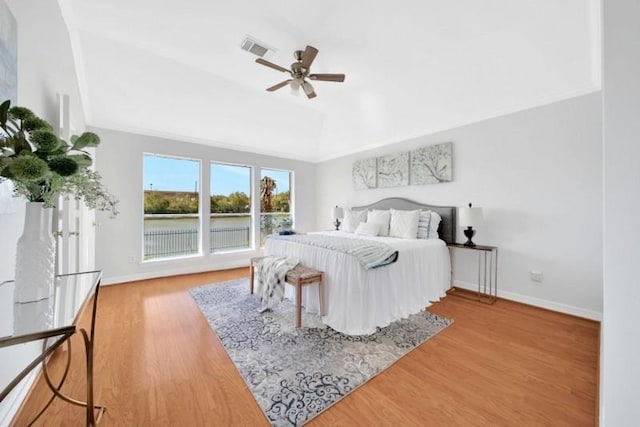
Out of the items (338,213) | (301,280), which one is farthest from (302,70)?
(338,213)

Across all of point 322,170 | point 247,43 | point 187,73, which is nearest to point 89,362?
point 247,43

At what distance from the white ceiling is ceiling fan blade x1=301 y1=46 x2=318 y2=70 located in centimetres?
28

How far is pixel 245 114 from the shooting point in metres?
4.43

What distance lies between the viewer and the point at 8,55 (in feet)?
3.95

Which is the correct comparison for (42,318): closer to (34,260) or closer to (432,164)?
(34,260)

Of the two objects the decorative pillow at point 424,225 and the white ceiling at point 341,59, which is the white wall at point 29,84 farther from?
the decorative pillow at point 424,225

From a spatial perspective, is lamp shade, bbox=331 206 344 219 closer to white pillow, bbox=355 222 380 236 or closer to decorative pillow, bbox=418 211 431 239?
white pillow, bbox=355 222 380 236

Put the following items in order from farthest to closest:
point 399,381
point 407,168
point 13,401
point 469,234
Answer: point 407,168, point 469,234, point 399,381, point 13,401

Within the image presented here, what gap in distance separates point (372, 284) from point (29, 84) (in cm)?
287

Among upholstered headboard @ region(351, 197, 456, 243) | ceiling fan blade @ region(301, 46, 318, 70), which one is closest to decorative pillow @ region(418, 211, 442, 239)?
upholstered headboard @ region(351, 197, 456, 243)

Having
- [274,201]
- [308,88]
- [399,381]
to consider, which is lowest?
[399,381]

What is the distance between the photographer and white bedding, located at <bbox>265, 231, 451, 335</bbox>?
2.31 metres

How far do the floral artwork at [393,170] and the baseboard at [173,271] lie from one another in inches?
129

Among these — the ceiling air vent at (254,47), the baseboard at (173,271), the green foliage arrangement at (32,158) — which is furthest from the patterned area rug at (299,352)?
the ceiling air vent at (254,47)
